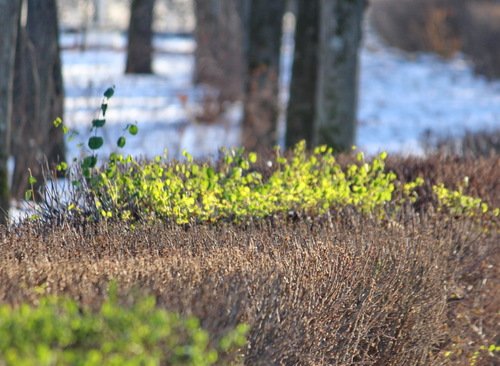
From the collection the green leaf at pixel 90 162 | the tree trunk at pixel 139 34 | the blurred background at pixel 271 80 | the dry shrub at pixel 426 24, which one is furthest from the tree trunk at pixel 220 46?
the green leaf at pixel 90 162

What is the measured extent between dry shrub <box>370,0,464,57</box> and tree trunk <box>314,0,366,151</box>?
19.4 meters

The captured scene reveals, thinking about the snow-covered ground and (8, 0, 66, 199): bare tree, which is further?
the snow-covered ground

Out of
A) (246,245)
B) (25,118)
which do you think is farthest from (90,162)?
(25,118)

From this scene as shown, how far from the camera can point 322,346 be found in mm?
4340

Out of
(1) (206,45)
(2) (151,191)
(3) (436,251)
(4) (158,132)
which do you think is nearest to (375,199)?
(3) (436,251)

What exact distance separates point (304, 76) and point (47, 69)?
3.93m

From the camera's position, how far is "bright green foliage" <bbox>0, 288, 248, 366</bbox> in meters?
2.72

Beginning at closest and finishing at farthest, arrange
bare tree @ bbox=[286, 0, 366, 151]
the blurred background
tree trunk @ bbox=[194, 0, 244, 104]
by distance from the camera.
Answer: bare tree @ bbox=[286, 0, 366, 151]
the blurred background
tree trunk @ bbox=[194, 0, 244, 104]

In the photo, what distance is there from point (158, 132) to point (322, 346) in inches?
456

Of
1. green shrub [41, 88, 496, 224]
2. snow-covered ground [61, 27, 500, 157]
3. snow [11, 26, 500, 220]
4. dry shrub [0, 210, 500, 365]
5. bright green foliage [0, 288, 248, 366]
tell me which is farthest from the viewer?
snow-covered ground [61, 27, 500, 157]

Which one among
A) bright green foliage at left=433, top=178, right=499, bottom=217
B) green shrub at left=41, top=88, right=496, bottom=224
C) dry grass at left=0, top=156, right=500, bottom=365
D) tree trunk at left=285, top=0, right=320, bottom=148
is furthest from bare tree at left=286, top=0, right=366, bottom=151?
dry grass at left=0, top=156, right=500, bottom=365

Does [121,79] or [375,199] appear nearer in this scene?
[375,199]

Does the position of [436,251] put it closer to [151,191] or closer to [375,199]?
[375,199]

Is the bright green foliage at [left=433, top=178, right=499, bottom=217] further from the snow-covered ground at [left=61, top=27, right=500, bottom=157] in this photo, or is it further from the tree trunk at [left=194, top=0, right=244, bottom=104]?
the tree trunk at [left=194, top=0, right=244, bottom=104]
